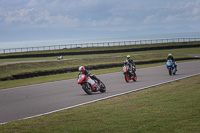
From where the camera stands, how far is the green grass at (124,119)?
320 inches

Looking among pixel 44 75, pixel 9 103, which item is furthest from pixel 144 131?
pixel 44 75

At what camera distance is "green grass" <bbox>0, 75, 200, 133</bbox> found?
26.7 feet

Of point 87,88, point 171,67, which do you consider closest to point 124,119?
point 87,88

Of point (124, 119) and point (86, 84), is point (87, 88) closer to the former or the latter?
point (86, 84)

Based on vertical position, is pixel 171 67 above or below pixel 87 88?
above

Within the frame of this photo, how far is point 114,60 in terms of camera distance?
44.2 meters

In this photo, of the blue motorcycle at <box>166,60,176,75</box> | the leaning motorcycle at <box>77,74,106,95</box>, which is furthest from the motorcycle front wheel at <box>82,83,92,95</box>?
the blue motorcycle at <box>166,60,176,75</box>

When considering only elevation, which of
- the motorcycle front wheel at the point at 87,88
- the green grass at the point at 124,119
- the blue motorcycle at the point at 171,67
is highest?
the blue motorcycle at the point at 171,67

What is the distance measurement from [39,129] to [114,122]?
1.72 meters

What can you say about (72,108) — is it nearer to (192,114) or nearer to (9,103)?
(9,103)

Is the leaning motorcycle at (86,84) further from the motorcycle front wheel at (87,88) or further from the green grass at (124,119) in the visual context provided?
the green grass at (124,119)

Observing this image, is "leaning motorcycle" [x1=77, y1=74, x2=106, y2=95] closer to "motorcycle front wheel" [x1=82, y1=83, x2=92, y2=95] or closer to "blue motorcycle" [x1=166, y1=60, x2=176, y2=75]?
"motorcycle front wheel" [x1=82, y1=83, x2=92, y2=95]

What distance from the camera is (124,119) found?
9281 mm

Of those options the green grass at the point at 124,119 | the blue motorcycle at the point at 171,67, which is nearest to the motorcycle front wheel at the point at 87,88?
the green grass at the point at 124,119
